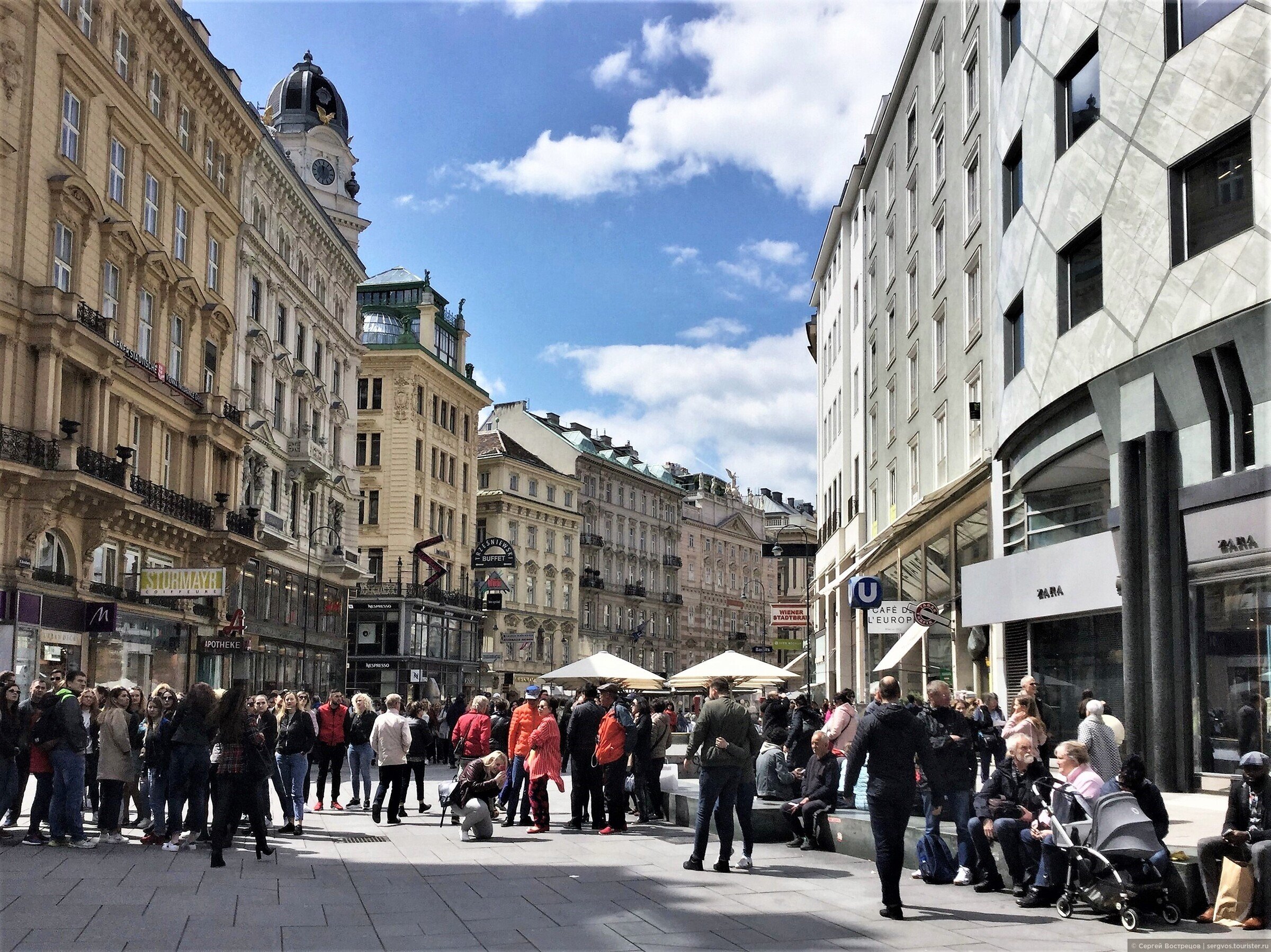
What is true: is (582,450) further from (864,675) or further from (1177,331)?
(1177,331)

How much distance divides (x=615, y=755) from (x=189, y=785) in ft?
16.7

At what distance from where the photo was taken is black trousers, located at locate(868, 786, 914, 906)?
10.1m

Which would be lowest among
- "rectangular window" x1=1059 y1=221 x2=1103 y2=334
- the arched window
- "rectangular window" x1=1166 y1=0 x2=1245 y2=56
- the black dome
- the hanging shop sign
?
the arched window

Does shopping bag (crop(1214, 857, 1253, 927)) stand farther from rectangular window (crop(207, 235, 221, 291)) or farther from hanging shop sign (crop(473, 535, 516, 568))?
hanging shop sign (crop(473, 535, 516, 568))

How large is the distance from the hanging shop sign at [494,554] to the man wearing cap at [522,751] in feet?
139

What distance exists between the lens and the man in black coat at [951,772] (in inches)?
464

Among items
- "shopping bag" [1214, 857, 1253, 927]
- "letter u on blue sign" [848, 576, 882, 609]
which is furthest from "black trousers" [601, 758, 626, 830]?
"letter u on blue sign" [848, 576, 882, 609]

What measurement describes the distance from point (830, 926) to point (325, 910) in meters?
3.86

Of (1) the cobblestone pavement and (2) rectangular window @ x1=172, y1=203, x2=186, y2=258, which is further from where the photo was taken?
(2) rectangular window @ x1=172, y1=203, x2=186, y2=258

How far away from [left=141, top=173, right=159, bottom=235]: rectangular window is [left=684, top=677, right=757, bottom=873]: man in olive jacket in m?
26.6

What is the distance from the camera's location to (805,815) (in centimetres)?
1466

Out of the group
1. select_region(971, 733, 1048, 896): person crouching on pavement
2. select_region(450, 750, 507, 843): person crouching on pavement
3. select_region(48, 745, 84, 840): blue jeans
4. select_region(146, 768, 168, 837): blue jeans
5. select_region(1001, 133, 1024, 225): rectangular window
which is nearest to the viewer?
select_region(971, 733, 1048, 896): person crouching on pavement

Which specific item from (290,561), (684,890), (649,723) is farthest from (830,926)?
(290,561)

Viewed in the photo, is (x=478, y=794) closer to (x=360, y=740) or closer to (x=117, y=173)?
(x=360, y=740)
